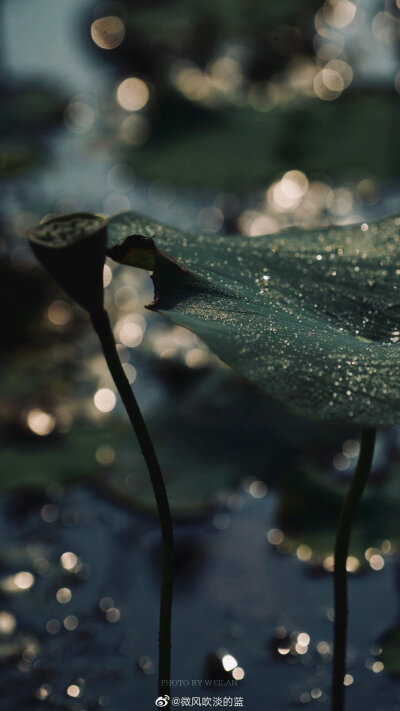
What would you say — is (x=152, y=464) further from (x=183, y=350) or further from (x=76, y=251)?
(x=183, y=350)

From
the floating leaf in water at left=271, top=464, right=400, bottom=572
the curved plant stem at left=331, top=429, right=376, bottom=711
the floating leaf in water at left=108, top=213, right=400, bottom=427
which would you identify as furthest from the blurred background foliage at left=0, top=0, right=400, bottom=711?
the floating leaf in water at left=108, top=213, right=400, bottom=427

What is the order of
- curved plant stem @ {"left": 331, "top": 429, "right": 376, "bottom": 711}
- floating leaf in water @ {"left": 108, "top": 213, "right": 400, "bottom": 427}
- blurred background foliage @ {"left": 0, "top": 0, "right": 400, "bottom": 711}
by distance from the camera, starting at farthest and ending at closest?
1. blurred background foliage @ {"left": 0, "top": 0, "right": 400, "bottom": 711}
2. curved plant stem @ {"left": 331, "top": 429, "right": 376, "bottom": 711}
3. floating leaf in water @ {"left": 108, "top": 213, "right": 400, "bottom": 427}

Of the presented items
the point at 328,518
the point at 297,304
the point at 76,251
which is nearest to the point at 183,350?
the point at 328,518

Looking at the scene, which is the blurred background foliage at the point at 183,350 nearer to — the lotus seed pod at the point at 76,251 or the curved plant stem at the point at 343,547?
the curved plant stem at the point at 343,547

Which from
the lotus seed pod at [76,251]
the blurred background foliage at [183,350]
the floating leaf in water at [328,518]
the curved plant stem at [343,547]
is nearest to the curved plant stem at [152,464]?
the lotus seed pod at [76,251]

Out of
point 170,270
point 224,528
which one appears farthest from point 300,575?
point 170,270

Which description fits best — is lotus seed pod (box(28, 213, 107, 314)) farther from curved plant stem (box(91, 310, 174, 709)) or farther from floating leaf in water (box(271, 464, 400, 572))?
floating leaf in water (box(271, 464, 400, 572))
